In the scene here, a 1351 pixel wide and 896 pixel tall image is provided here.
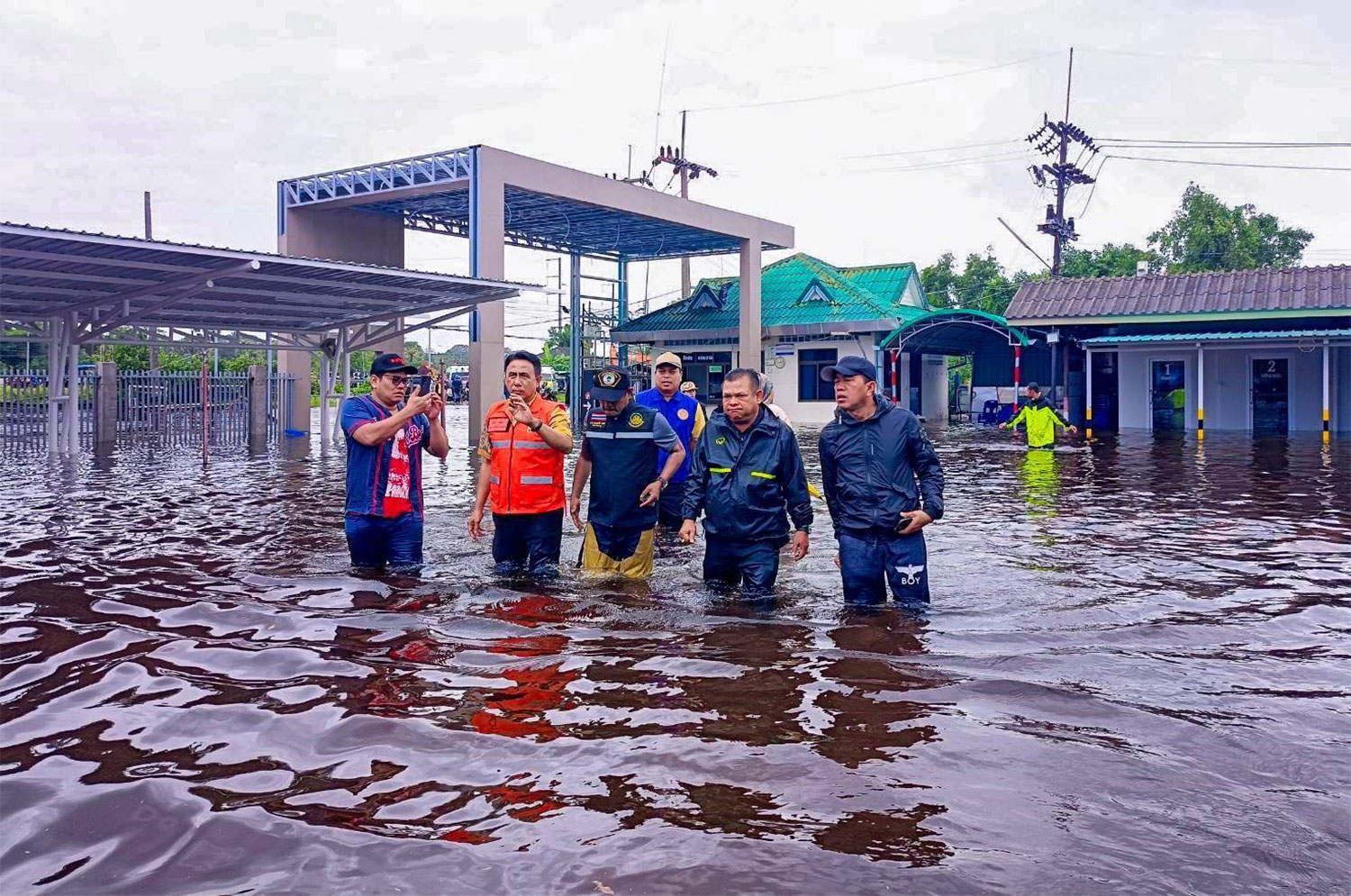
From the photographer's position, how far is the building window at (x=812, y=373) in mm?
40500

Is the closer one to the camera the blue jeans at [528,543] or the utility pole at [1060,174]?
the blue jeans at [528,543]

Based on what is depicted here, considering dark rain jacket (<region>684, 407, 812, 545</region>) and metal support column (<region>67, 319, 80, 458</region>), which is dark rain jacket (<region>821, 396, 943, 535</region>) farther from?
metal support column (<region>67, 319, 80, 458</region>)

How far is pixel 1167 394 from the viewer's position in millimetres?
31953

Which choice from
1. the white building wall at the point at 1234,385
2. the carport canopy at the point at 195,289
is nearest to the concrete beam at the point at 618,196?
the carport canopy at the point at 195,289

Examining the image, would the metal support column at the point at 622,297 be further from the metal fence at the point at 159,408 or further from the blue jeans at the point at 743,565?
the blue jeans at the point at 743,565

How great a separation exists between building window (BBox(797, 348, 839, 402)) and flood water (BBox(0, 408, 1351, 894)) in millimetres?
31827

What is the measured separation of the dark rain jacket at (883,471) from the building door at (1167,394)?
2817 cm

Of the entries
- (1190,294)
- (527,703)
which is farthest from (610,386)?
(1190,294)

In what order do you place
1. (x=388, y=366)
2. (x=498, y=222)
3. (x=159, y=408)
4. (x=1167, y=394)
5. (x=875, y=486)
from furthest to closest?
(x=1167, y=394), (x=498, y=222), (x=159, y=408), (x=388, y=366), (x=875, y=486)

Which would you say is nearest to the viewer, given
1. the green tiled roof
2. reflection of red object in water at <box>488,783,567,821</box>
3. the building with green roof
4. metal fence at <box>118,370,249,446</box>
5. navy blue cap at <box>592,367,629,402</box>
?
reflection of red object in water at <box>488,783,567,821</box>

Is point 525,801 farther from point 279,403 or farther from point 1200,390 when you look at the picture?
point 279,403

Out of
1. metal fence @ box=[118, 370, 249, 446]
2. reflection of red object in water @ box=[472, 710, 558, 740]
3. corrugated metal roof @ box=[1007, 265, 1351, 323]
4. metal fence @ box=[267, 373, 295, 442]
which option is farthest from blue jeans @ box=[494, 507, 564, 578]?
corrugated metal roof @ box=[1007, 265, 1351, 323]

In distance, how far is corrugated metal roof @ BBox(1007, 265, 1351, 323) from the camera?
28.5 meters

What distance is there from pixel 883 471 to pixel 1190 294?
27.6 m
